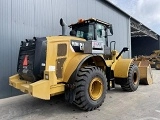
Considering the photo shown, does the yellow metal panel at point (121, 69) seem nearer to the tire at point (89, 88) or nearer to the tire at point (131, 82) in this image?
the tire at point (131, 82)

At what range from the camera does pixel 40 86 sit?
4137mm

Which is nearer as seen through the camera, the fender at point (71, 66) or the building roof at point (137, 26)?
the fender at point (71, 66)

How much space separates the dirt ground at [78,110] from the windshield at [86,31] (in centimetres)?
214

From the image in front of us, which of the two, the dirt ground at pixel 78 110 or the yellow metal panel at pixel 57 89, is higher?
the yellow metal panel at pixel 57 89

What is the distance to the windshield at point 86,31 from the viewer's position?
6.00m

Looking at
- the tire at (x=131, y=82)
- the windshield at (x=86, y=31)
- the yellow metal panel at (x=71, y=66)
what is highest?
the windshield at (x=86, y=31)

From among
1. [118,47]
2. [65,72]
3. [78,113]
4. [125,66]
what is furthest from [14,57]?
[118,47]

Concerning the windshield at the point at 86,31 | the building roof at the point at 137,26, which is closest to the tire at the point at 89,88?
the windshield at the point at 86,31

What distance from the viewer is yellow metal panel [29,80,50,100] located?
159 inches

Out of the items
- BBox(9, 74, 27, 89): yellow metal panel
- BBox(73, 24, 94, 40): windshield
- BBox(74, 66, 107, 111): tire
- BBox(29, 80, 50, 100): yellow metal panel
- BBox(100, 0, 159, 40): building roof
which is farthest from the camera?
BBox(100, 0, 159, 40): building roof

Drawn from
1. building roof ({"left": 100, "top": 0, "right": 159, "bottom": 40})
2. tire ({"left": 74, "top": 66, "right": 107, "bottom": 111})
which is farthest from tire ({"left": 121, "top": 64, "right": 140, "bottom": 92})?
building roof ({"left": 100, "top": 0, "right": 159, "bottom": 40})

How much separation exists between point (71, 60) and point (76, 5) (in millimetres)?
5713

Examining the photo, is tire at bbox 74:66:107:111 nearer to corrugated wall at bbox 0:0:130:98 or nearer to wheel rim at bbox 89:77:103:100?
wheel rim at bbox 89:77:103:100

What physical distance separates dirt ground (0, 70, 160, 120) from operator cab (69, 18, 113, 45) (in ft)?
6.95
